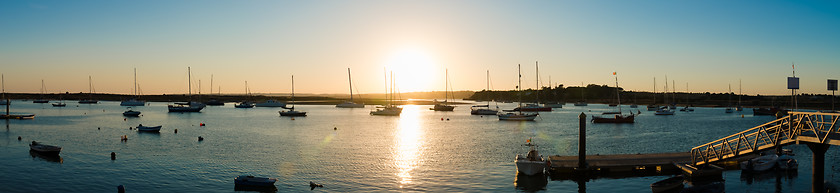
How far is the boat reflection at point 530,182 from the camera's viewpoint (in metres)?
35.9

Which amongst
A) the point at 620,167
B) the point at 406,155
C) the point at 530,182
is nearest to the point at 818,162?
the point at 620,167

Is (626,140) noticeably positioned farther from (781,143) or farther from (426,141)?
(781,143)

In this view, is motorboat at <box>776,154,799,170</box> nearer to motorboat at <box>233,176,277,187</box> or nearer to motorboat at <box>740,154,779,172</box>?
motorboat at <box>740,154,779,172</box>

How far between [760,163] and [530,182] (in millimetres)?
18317

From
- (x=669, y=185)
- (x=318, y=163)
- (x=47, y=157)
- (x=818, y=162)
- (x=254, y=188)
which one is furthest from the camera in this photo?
(x=47, y=157)

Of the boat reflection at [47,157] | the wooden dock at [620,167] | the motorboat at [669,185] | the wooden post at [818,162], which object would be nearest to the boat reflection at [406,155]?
the wooden dock at [620,167]

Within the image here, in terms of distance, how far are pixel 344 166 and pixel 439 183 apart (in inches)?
444

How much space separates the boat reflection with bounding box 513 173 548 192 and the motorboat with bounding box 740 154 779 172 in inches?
627

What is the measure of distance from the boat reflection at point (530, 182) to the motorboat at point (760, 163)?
1593 cm

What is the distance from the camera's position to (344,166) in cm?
4556

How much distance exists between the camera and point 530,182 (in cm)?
3756

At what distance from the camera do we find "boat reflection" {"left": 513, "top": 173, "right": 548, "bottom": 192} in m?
35.9

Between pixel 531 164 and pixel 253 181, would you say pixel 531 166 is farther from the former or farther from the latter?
pixel 253 181

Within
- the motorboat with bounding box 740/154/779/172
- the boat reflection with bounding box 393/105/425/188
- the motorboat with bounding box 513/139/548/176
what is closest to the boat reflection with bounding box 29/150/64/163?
the boat reflection with bounding box 393/105/425/188
